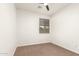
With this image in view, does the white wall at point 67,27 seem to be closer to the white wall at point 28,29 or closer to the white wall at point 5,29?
the white wall at point 28,29

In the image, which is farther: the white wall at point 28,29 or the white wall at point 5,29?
the white wall at point 28,29

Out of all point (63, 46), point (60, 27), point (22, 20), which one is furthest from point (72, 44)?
point (22, 20)

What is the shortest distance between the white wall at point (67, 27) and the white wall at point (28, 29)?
588 mm

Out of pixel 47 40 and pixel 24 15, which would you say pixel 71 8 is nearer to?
pixel 47 40

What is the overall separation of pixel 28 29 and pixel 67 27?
1.68 meters

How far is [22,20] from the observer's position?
10.3 ft

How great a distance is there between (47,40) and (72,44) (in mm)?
1022

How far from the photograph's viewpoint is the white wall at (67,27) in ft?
9.49


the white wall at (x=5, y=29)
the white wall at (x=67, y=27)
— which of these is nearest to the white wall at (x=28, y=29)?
the white wall at (x=67, y=27)

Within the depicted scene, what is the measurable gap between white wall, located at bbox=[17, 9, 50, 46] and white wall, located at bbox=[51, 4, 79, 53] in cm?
59

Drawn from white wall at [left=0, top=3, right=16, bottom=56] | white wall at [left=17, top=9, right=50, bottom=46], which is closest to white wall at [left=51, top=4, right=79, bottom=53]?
white wall at [left=17, top=9, right=50, bottom=46]

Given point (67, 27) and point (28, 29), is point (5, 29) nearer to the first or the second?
point (28, 29)

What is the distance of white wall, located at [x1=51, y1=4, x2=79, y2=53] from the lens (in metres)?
2.89

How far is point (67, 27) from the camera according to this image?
3.26m
